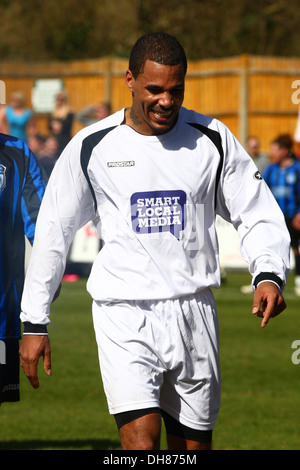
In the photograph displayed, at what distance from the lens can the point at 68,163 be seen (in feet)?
15.2

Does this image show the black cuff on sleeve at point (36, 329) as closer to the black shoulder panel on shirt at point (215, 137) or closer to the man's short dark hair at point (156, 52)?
the black shoulder panel on shirt at point (215, 137)

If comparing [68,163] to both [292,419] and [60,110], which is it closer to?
[292,419]

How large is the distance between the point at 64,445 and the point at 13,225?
2.37 m

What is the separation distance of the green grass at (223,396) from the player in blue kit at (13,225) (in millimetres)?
1898

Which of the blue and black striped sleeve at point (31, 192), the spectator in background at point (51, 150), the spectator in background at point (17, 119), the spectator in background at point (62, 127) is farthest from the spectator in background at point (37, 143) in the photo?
the blue and black striped sleeve at point (31, 192)

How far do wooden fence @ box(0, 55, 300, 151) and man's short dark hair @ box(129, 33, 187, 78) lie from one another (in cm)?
1812

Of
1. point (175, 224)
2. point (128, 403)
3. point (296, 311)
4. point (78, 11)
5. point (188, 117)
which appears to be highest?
point (78, 11)

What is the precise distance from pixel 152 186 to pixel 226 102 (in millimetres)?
19284

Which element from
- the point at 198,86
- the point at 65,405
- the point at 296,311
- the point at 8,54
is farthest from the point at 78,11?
the point at 65,405

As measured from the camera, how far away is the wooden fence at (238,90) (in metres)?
23.1

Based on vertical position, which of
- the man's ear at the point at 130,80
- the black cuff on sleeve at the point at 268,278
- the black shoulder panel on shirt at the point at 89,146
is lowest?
the black cuff on sleeve at the point at 268,278

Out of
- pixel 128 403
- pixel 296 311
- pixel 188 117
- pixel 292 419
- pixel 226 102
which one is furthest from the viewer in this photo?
pixel 226 102

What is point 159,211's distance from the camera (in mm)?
4477

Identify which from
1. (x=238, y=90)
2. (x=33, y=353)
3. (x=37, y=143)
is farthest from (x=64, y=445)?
(x=238, y=90)
